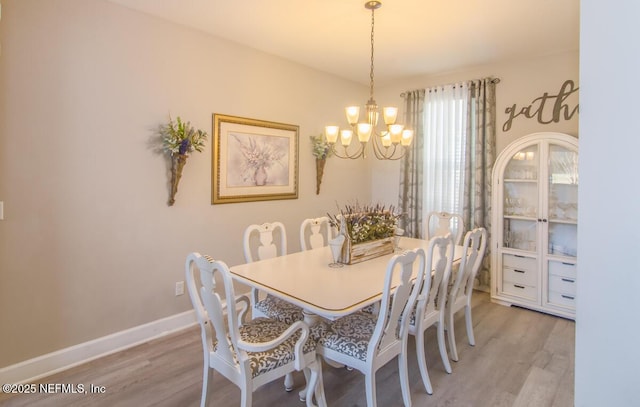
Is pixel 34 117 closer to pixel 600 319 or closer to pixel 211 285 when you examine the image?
pixel 211 285

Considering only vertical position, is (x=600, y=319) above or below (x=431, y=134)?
below

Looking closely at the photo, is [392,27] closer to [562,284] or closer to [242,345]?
[242,345]

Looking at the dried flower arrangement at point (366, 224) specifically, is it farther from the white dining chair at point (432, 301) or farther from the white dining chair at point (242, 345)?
the white dining chair at point (242, 345)

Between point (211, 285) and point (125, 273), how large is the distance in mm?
1607

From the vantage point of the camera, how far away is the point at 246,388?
5.31 feet

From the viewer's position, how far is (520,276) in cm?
369

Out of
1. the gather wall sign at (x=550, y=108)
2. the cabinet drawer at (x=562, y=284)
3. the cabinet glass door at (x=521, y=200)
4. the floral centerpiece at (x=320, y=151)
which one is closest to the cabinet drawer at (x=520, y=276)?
the cabinet drawer at (x=562, y=284)

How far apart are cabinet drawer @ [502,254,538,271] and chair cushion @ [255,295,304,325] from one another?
2.61 m

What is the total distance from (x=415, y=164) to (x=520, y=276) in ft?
5.93

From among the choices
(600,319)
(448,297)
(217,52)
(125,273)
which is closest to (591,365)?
(600,319)

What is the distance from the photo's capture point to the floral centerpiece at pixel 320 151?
423cm

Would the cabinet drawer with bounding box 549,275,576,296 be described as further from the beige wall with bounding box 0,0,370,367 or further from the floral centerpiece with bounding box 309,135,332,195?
the beige wall with bounding box 0,0,370,367

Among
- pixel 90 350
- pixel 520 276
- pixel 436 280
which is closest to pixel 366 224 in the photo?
pixel 436 280

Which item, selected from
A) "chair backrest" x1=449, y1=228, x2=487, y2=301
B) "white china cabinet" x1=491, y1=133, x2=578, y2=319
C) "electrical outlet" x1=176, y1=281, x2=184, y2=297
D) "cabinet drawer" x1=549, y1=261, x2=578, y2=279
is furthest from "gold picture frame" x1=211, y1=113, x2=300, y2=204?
"cabinet drawer" x1=549, y1=261, x2=578, y2=279
